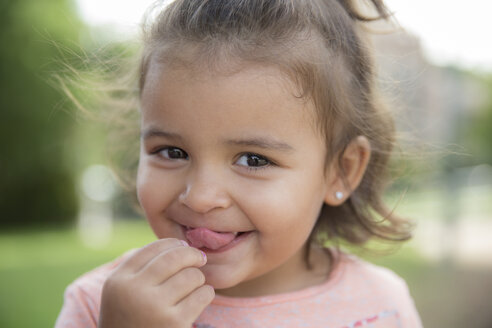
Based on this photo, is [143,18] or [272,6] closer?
[272,6]

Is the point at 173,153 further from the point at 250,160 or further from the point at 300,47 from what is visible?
the point at 300,47

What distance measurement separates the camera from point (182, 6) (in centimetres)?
156

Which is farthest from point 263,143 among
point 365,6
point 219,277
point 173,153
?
point 365,6

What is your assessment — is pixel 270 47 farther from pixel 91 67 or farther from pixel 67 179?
pixel 67 179

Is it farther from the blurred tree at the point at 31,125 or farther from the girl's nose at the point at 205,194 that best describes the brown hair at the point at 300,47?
the blurred tree at the point at 31,125

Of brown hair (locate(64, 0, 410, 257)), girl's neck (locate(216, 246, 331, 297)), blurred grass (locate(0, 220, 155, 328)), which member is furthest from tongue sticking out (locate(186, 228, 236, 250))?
blurred grass (locate(0, 220, 155, 328))

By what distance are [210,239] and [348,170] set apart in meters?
0.57

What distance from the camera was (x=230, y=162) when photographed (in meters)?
1.42

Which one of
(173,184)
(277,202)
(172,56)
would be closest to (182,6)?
(172,56)

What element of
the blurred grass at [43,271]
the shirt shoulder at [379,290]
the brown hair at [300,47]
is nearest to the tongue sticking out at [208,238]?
the brown hair at [300,47]

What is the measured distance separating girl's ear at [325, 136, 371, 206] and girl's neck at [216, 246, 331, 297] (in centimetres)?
24

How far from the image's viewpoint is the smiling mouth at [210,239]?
1.43m

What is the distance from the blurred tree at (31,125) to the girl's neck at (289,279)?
31.8 ft

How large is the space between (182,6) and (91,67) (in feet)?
2.13
